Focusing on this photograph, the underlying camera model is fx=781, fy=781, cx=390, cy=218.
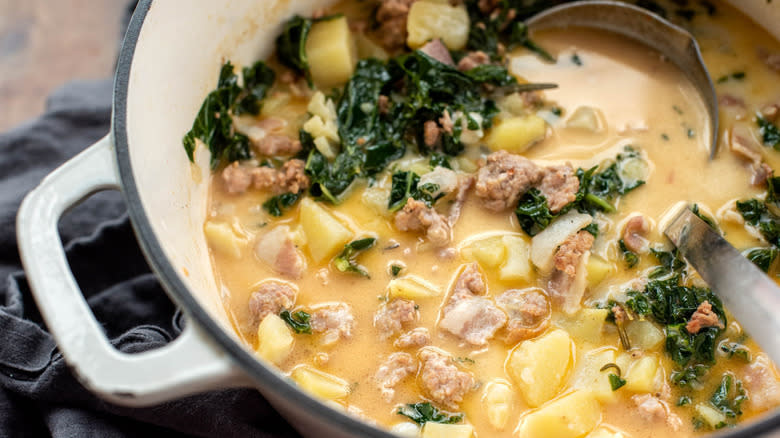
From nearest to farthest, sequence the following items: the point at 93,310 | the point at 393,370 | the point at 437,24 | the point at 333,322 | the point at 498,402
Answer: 1. the point at 498,402
2. the point at 393,370
3. the point at 333,322
4. the point at 93,310
5. the point at 437,24

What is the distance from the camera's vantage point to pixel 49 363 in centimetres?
335

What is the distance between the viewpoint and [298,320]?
129 inches

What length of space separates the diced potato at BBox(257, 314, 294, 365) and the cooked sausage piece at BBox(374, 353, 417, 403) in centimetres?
39

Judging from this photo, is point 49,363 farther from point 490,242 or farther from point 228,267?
point 490,242

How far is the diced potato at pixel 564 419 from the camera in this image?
2.97 metres

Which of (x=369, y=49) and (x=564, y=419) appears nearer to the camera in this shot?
(x=564, y=419)

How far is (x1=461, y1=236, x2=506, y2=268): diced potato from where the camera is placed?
3.38 m

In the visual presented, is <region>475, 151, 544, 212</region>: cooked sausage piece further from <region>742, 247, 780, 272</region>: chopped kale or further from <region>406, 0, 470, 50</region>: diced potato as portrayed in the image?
<region>742, 247, 780, 272</region>: chopped kale

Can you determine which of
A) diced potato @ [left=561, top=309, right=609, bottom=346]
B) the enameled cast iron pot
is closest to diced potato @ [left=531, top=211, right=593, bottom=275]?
diced potato @ [left=561, top=309, right=609, bottom=346]

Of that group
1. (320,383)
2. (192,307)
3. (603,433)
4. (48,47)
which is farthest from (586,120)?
(48,47)

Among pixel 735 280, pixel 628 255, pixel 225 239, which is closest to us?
pixel 735 280

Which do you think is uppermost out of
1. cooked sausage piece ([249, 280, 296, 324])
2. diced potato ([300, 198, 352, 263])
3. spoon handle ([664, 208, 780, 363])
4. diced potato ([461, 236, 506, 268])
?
spoon handle ([664, 208, 780, 363])

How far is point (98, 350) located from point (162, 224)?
867 millimetres

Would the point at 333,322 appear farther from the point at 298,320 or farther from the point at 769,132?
the point at 769,132
